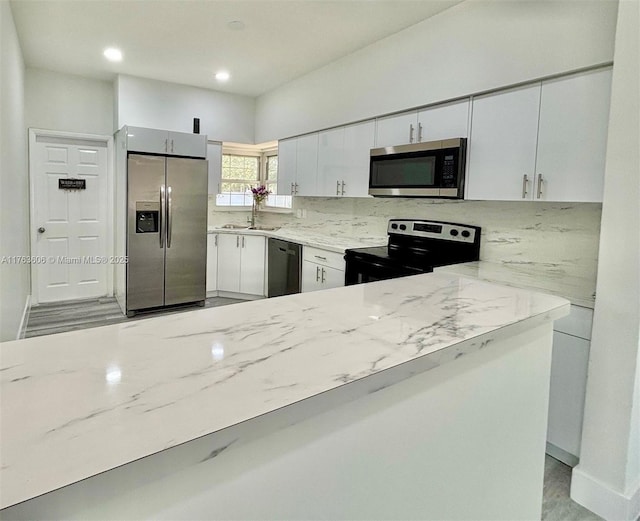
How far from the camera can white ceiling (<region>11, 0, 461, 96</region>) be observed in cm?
298

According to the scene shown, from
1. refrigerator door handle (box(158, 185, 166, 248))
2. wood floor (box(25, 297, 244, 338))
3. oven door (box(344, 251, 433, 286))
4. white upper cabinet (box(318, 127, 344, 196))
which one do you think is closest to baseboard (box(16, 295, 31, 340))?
wood floor (box(25, 297, 244, 338))

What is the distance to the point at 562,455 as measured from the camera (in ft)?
7.47

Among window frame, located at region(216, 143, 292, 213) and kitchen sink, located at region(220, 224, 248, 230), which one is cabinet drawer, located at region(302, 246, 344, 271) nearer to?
window frame, located at region(216, 143, 292, 213)

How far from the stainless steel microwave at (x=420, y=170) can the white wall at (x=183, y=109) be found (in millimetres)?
2653

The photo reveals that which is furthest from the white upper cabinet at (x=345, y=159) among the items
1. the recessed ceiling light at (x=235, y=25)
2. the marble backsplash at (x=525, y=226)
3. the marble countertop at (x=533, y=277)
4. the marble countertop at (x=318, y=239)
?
the marble countertop at (x=533, y=277)

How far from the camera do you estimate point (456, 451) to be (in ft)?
3.96

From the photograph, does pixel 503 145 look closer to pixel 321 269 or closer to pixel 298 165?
pixel 321 269

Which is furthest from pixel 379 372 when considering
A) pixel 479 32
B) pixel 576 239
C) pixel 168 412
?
pixel 479 32

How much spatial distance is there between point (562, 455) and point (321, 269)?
2363 mm

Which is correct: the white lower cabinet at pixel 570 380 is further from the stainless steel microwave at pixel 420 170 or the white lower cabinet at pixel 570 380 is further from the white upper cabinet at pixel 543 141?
the stainless steel microwave at pixel 420 170

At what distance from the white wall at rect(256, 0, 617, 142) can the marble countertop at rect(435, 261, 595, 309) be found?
1.13 meters

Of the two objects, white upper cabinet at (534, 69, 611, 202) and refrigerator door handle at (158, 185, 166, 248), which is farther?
refrigerator door handle at (158, 185, 166, 248)

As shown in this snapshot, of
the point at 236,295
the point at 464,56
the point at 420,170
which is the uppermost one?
the point at 464,56

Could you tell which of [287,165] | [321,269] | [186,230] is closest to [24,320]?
[186,230]
